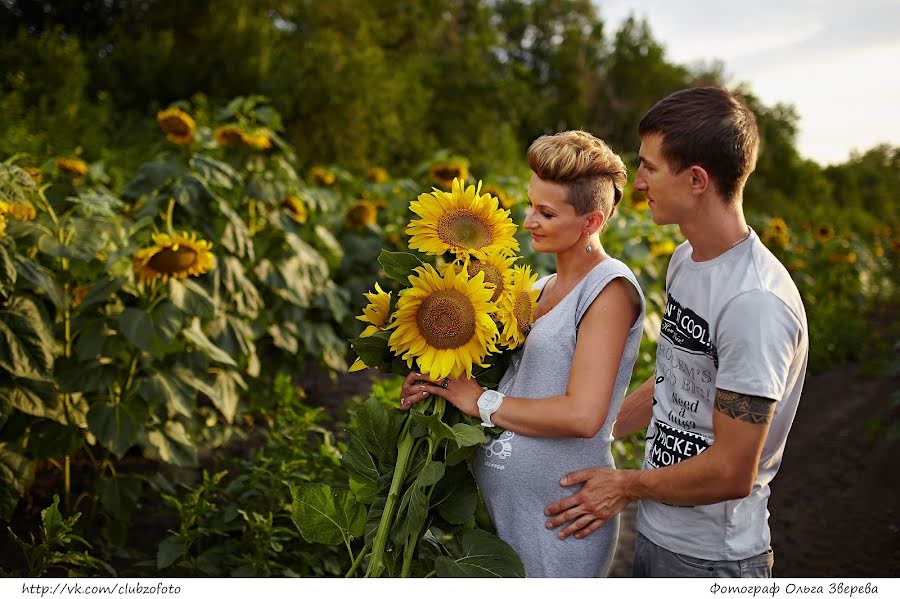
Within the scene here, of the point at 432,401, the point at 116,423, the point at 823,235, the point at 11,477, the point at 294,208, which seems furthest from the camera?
the point at 823,235

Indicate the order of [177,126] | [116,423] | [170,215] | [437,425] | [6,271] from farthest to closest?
[177,126] < [170,215] < [116,423] < [6,271] < [437,425]

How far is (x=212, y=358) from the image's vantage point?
3258 millimetres

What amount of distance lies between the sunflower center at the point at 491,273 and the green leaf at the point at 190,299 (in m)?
1.64

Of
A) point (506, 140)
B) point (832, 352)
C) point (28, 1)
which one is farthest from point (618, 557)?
point (506, 140)

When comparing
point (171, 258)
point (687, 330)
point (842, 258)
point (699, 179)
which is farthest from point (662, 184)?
point (842, 258)

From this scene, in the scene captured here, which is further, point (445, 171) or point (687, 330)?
point (445, 171)

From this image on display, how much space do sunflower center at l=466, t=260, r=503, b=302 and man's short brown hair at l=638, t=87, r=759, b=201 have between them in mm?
379

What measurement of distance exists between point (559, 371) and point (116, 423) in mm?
1821

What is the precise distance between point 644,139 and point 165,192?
7.76 feet

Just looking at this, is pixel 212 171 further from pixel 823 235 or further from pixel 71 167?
pixel 823 235

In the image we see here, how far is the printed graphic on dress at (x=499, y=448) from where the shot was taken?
1693mm

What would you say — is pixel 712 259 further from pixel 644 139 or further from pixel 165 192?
pixel 165 192

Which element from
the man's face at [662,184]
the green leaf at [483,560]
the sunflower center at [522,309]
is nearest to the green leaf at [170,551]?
the green leaf at [483,560]

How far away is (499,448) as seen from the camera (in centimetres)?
170
